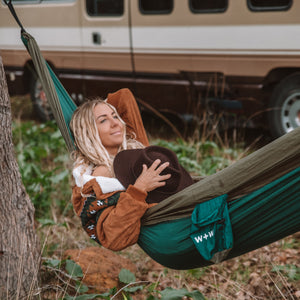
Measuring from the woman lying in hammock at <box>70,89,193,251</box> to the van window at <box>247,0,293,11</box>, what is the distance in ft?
7.89

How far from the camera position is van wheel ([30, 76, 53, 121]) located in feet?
20.0

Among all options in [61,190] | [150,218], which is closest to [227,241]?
[150,218]

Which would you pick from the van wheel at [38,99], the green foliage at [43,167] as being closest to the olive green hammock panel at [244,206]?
the green foliage at [43,167]

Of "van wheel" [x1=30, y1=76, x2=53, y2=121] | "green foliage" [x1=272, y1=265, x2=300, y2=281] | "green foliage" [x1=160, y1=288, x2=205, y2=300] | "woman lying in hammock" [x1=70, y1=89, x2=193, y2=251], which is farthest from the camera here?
"van wheel" [x1=30, y1=76, x2=53, y2=121]

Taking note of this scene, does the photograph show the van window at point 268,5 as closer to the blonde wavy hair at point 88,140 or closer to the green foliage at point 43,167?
the green foliage at point 43,167

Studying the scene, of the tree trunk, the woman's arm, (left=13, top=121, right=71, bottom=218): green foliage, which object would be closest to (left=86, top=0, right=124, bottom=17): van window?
(left=13, top=121, right=71, bottom=218): green foliage

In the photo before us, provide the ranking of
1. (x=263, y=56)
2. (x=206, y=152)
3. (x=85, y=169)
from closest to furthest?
(x=85, y=169) < (x=206, y=152) < (x=263, y=56)

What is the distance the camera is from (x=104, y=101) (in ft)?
8.35

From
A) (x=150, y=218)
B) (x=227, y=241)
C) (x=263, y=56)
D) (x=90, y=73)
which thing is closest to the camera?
(x=227, y=241)

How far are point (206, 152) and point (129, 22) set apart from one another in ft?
6.01

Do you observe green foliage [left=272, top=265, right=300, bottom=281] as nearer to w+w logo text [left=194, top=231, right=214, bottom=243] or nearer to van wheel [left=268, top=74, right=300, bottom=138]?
w+w logo text [left=194, top=231, right=214, bottom=243]

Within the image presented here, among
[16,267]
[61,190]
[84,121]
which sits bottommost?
[61,190]

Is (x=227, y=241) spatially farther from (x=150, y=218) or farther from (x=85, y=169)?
(x=85, y=169)

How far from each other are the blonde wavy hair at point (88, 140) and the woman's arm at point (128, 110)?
0.17 m
